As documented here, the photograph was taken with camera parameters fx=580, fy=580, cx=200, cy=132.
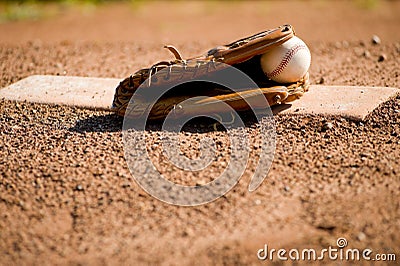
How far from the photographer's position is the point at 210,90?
4117 millimetres

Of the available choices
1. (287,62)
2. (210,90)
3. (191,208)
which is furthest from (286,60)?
(191,208)

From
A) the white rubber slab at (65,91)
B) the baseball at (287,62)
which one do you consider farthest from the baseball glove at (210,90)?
the white rubber slab at (65,91)

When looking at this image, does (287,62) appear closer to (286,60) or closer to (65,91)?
(286,60)

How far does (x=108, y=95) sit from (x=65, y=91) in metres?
0.40

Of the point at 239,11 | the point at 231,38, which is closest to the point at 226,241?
the point at 231,38

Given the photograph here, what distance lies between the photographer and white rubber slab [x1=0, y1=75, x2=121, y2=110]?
4449 millimetres

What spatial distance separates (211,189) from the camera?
3.20 metres

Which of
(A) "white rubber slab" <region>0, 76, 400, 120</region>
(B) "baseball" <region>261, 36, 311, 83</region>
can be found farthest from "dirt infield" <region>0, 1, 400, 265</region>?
(B) "baseball" <region>261, 36, 311, 83</region>

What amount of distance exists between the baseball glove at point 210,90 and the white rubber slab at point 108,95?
0.61ft

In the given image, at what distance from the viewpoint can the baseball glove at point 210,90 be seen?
3914mm

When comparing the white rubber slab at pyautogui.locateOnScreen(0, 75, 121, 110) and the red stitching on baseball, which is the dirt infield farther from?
the red stitching on baseball

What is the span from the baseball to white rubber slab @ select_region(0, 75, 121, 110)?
1.23 m

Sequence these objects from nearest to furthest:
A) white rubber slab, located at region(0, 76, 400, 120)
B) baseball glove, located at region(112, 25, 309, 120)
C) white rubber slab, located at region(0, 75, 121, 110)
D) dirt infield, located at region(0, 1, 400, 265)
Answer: dirt infield, located at region(0, 1, 400, 265) → baseball glove, located at region(112, 25, 309, 120) → white rubber slab, located at region(0, 76, 400, 120) → white rubber slab, located at region(0, 75, 121, 110)

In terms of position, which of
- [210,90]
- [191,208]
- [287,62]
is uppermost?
[287,62]
